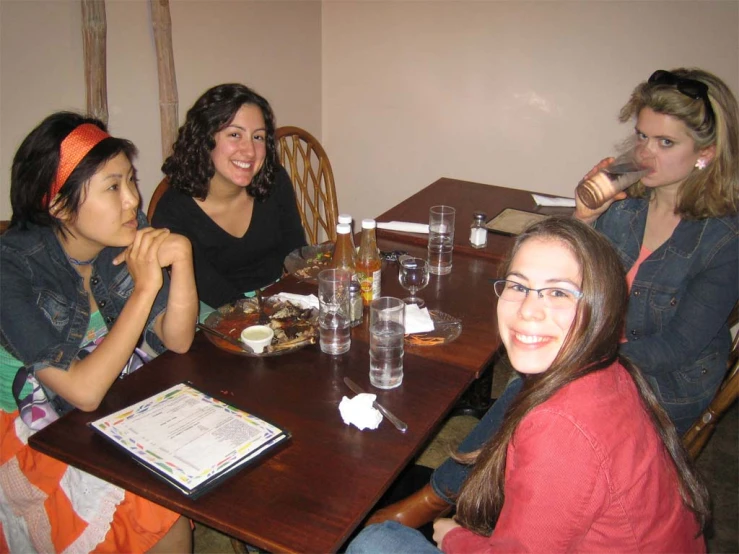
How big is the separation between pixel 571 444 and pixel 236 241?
1.50 metres

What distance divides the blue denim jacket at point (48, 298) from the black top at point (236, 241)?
1.32 ft

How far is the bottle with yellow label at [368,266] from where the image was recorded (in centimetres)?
169

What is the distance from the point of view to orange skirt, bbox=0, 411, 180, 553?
4.31ft

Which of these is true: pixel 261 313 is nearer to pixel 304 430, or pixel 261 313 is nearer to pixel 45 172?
pixel 304 430

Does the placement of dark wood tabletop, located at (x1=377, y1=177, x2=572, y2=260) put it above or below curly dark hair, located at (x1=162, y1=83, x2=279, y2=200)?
below

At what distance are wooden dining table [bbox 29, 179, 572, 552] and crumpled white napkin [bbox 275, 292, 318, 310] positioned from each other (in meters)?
0.08

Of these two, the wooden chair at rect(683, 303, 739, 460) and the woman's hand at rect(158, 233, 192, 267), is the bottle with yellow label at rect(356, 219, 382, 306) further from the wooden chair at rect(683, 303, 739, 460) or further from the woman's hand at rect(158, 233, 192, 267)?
the wooden chair at rect(683, 303, 739, 460)

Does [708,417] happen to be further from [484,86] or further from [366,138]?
[366,138]

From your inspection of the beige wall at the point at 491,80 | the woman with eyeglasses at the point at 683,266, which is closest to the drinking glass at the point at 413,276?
the woman with eyeglasses at the point at 683,266

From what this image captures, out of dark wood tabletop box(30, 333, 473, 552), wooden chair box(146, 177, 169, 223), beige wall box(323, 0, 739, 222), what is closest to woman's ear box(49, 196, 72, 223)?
dark wood tabletop box(30, 333, 473, 552)

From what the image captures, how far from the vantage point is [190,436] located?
1.13 m

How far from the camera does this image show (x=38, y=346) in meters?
1.27

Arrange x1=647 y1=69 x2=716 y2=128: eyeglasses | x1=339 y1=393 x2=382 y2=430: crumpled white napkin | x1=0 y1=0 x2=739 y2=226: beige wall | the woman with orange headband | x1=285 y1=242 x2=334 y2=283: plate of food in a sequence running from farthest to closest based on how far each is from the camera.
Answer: x1=0 y1=0 x2=739 y2=226: beige wall, x1=285 y1=242 x2=334 y2=283: plate of food, x1=647 y1=69 x2=716 y2=128: eyeglasses, the woman with orange headband, x1=339 y1=393 x2=382 y2=430: crumpled white napkin

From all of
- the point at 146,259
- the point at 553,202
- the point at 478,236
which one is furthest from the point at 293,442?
the point at 553,202
